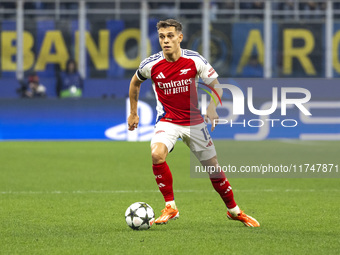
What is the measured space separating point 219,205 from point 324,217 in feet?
5.19

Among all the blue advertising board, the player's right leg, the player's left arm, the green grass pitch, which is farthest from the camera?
the blue advertising board

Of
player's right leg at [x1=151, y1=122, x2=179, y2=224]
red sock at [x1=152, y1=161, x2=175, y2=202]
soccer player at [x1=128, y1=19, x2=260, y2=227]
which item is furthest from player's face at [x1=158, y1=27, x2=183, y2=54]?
red sock at [x1=152, y1=161, x2=175, y2=202]

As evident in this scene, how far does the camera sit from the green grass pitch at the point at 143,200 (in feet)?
22.5

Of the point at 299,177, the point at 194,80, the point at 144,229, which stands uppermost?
the point at 194,80

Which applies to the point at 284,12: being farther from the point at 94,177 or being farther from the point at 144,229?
the point at 144,229

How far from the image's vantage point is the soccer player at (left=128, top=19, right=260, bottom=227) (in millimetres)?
7945

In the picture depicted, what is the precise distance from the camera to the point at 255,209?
9.45 metres

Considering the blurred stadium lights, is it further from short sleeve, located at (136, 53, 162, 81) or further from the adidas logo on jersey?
the adidas logo on jersey

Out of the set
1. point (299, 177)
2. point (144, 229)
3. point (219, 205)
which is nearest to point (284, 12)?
point (299, 177)

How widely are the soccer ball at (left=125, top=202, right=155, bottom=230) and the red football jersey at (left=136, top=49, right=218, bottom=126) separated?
0.97 meters

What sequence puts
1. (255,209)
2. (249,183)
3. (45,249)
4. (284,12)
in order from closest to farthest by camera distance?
(45,249)
(255,209)
(249,183)
(284,12)

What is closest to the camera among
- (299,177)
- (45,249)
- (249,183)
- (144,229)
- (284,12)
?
(45,249)

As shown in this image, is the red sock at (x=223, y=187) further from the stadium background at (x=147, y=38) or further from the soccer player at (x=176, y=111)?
the stadium background at (x=147, y=38)

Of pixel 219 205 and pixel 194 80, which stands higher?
pixel 194 80
